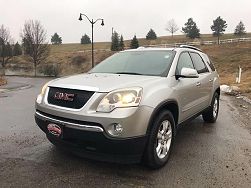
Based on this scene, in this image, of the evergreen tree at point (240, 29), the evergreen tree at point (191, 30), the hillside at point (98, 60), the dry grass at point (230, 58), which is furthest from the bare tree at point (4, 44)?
the evergreen tree at point (240, 29)

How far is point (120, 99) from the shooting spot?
4117 mm

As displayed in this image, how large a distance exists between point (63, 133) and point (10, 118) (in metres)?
4.61

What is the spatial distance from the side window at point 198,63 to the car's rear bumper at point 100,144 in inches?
113

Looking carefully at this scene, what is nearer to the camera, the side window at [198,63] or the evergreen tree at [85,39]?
the side window at [198,63]

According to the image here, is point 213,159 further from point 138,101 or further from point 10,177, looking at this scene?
point 10,177

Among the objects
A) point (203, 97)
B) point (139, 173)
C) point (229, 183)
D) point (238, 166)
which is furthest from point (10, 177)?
point (203, 97)

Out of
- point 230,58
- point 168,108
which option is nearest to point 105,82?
point 168,108

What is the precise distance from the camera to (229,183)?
416 cm

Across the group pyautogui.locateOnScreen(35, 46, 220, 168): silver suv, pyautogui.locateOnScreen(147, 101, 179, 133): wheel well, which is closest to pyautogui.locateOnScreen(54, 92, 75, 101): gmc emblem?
pyautogui.locateOnScreen(35, 46, 220, 168): silver suv

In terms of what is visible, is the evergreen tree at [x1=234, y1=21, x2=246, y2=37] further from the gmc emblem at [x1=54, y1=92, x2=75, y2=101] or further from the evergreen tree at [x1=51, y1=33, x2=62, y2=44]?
the gmc emblem at [x1=54, y1=92, x2=75, y2=101]

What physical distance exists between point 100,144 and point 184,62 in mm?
2594

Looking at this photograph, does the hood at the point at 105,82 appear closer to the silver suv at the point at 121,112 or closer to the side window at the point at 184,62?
the silver suv at the point at 121,112

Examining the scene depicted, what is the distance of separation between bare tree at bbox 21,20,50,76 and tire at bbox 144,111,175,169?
156 ft

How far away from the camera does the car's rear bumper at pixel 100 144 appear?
13.1 feet
